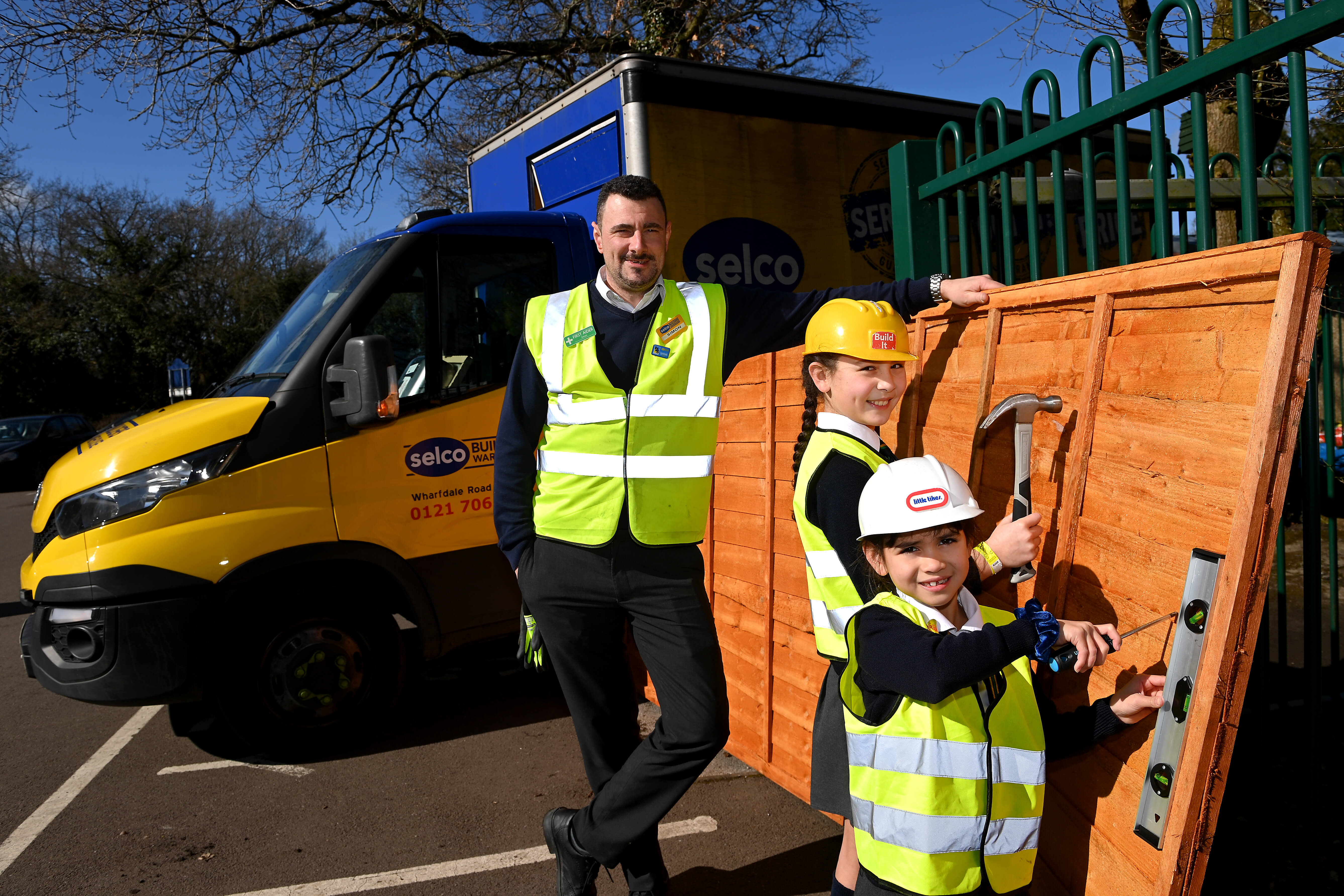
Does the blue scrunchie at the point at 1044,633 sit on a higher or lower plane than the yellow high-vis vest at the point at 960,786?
higher

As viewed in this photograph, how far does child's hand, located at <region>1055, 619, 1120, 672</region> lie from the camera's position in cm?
170

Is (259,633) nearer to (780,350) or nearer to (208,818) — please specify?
(208,818)

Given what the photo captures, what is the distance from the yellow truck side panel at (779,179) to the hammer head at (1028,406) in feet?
8.64

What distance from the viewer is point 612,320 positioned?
273 centimetres

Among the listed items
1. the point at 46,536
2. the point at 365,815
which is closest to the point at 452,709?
the point at 365,815

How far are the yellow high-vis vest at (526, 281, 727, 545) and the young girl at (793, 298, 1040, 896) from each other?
42cm

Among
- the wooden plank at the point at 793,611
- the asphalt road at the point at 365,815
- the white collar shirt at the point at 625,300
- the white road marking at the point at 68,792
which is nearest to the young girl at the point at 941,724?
the white collar shirt at the point at 625,300

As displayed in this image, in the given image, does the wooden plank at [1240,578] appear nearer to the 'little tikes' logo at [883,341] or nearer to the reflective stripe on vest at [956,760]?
the reflective stripe on vest at [956,760]

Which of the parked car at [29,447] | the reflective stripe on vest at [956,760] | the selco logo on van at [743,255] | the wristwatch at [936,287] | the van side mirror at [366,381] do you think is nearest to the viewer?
the reflective stripe on vest at [956,760]

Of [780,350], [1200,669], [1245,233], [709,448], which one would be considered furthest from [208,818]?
[1245,233]

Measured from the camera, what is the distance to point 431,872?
129 inches

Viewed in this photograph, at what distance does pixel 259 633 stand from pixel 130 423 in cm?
121

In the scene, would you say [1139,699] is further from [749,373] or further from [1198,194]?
[749,373]

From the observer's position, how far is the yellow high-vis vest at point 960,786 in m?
1.80
